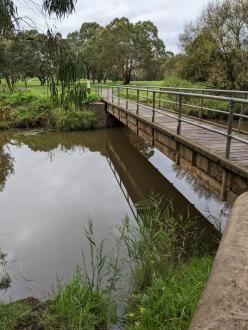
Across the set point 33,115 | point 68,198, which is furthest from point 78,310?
point 33,115

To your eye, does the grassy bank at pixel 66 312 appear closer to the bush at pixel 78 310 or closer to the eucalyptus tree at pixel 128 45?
the bush at pixel 78 310

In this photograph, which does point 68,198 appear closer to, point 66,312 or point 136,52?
point 66,312

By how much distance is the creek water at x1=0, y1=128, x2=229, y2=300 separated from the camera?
5574mm

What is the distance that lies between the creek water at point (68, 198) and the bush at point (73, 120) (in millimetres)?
2499

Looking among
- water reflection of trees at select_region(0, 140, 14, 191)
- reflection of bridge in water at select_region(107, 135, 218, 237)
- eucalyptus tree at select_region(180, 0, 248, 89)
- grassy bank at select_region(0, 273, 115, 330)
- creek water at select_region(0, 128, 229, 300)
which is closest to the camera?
grassy bank at select_region(0, 273, 115, 330)

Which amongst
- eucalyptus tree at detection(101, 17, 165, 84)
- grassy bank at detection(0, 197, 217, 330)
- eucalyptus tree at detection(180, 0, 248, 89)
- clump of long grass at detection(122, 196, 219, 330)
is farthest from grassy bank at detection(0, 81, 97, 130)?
eucalyptus tree at detection(101, 17, 165, 84)

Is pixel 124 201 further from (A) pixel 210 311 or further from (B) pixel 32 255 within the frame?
(A) pixel 210 311

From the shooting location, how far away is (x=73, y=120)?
58.5 feet

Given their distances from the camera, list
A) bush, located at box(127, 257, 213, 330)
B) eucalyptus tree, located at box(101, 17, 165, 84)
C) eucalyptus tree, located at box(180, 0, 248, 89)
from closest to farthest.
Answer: bush, located at box(127, 257, 213, 330) < eucalyptus tree, located at box(180, 0, 248, 89) < eucalyptus tree, located at box(101, 17, 165, 84)

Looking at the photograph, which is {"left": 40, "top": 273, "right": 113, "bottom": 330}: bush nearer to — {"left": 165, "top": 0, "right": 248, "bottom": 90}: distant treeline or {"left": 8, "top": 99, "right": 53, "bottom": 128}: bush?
{"left": 8, "top": 99, "right": 53, "bottom": 128}: bush

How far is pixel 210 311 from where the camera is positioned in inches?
56.8

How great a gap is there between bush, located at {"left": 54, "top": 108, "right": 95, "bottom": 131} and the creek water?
250 centimetres

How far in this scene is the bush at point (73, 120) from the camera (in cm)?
1773

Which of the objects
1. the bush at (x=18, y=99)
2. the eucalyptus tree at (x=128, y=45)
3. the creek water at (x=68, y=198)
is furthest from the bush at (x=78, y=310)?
the eucalyptus tree at (x=128, y=45)
